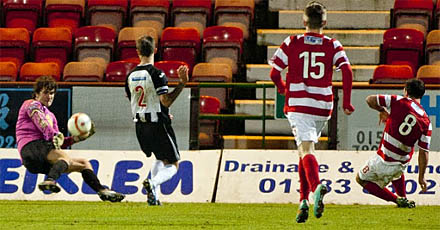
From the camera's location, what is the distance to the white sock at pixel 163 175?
957 centimetres

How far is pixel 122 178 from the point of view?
11.2m

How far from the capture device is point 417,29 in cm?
1524

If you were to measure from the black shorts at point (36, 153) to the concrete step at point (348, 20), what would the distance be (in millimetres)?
7243

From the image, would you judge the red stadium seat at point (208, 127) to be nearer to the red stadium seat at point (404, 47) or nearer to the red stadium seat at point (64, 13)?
the red stadium seat at point (404, 47)

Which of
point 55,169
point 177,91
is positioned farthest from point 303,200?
point 55,169

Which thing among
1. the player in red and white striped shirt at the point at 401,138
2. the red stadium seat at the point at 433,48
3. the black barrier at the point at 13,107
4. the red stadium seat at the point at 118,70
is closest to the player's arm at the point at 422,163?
the player in red and white striped shirt at the point at 401,138

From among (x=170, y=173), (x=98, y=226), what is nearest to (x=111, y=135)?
(x=170, y=173)

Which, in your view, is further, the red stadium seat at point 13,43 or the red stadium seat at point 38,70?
the red stadium seat at point 13,43

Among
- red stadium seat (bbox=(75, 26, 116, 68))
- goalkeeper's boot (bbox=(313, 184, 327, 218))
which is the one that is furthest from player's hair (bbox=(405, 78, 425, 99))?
red stadium seat (bbox=(75, 26, 116, 68))

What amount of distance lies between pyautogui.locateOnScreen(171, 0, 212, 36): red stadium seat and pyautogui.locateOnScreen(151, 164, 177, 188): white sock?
19.6ft

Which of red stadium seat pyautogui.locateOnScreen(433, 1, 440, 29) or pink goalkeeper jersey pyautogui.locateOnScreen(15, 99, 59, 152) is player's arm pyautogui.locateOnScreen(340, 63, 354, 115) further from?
red stadium seat pyautogui.locateOnScreen(433, 1, 440, 29)

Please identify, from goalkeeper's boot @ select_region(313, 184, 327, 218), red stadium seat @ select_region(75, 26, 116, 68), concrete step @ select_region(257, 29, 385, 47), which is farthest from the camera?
concrete step @ select_region(257, 29, 385, 47)

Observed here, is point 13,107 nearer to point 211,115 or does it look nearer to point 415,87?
point 211,115

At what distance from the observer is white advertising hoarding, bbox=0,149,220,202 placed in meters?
11.1
